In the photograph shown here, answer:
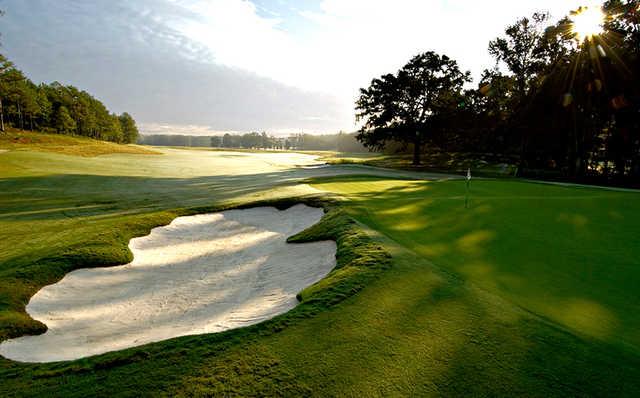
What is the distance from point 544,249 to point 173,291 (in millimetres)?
8535

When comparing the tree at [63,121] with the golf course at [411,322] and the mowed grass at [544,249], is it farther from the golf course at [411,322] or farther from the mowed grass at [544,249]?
the mowed grass at [544,249]

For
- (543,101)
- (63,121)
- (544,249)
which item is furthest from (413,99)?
(63,121)

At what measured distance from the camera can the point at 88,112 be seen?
92750mm

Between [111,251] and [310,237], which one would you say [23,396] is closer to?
[111,251]

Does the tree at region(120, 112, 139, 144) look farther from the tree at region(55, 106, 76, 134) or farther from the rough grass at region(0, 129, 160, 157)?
the rough grass at region(0, 129, 160, 157)

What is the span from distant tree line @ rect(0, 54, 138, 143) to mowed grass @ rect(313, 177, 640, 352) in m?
76.2

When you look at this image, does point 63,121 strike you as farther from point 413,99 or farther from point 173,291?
point 173,291

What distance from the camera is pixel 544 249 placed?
277 inches

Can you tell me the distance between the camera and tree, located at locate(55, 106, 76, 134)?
83.1m

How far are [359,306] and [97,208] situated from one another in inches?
576

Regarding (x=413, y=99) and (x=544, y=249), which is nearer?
(x=544, y=249)

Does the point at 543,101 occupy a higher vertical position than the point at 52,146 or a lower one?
higher

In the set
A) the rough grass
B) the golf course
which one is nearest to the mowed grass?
the golf course

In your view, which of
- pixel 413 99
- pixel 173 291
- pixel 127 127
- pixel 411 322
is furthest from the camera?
pixel 127 127
